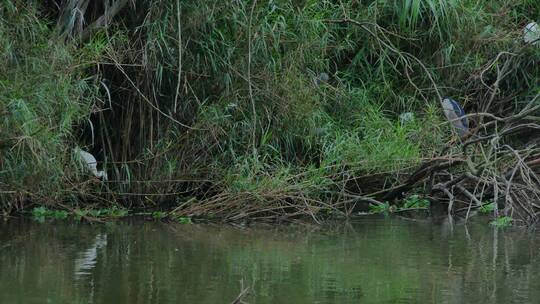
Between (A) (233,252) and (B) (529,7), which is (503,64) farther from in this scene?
(A) (233,252)

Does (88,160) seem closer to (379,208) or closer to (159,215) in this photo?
(159,215)

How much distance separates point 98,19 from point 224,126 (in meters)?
1.37

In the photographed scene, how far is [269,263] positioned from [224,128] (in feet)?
8.52

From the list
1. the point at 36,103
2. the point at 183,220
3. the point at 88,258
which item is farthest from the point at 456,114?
the point at 88,258

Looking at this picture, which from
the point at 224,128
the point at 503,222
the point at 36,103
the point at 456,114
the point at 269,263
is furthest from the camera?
the point at 456,114

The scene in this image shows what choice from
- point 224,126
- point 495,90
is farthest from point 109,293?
point 495,90

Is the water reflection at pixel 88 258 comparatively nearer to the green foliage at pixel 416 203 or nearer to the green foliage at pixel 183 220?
the green foliage at pixel 183 220

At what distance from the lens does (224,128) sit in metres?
8.55

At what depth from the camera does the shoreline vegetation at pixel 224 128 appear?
772 cm

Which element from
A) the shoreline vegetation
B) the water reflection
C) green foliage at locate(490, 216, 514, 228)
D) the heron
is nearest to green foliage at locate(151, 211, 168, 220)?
the shoreline vegetation

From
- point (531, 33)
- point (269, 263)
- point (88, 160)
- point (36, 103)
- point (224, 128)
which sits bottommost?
point (269, 263)

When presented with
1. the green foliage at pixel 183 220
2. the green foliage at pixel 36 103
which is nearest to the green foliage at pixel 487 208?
the green foliage at pixel 183 220

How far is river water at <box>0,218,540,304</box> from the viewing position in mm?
5230

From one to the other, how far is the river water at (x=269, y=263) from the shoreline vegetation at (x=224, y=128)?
17.6 inches
